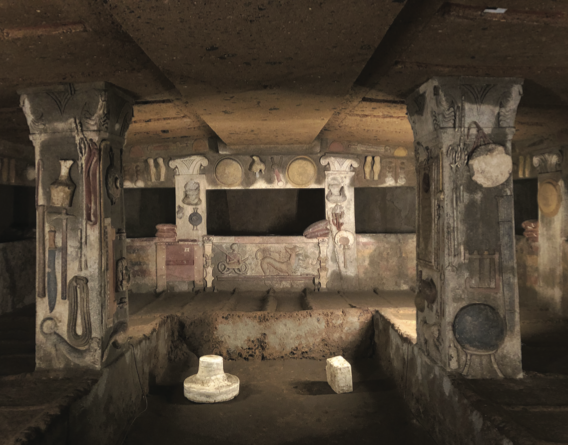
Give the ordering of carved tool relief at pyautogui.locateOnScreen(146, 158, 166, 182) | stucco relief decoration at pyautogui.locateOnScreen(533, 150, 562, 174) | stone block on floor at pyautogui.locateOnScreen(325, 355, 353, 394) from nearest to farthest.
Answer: stone block on floor at pyautogui.locateOnScreen(325, 355, 353, 394) → stucco relief decoration at pyautogui.locateOnScreen(533, 150, 562, 174) → carved tool relief at pyautogui.locateOnScreen(146, 158, 166, 182)

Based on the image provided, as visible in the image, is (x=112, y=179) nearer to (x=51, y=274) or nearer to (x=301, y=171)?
(x=51, y=274)

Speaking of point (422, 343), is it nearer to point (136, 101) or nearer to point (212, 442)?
point (212, 442)

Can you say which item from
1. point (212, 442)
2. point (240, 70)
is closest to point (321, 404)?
point (212, 442)

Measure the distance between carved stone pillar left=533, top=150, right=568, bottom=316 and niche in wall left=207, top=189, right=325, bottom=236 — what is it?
3.85 metres

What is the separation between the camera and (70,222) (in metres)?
3.13

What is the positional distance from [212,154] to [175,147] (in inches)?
24.4

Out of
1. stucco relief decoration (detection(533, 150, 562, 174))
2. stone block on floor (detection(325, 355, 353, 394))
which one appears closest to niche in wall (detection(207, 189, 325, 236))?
stucco relief decoration (detection(533, 150, 562, 174))

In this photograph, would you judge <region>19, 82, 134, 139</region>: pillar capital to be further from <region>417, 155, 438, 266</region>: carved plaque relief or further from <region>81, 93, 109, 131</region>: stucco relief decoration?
<region>417, 155, 438, 266</region>: carved plaque relief

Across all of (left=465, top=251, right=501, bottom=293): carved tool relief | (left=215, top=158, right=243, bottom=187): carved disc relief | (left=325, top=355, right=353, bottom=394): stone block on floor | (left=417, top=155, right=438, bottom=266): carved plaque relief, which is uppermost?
(left=215, top=158, right=243, bottom=187): carved disc relief

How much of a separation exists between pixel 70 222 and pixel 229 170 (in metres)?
3.87

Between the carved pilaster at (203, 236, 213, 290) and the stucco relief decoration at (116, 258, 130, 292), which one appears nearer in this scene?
the stucco relief decoration at (116, 258, 130, 292)

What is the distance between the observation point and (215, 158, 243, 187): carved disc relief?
6834 mm

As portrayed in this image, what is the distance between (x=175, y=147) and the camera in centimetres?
682

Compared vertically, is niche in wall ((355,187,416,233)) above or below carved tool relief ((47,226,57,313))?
above
